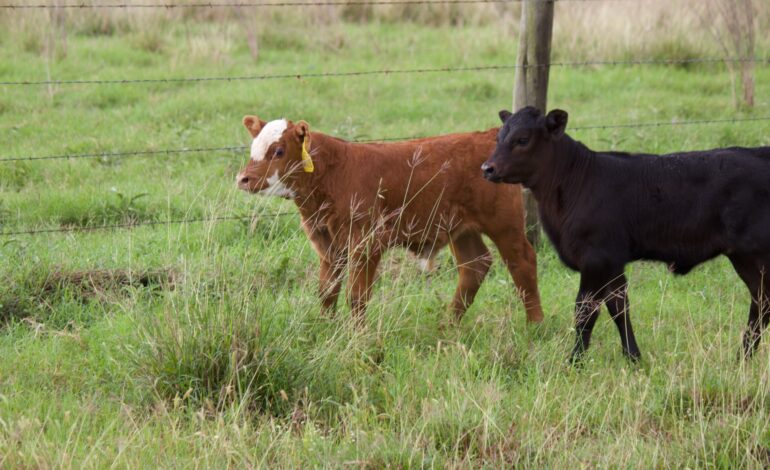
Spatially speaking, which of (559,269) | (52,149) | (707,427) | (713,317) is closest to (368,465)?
(707,427)

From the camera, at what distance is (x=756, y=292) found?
5.35m

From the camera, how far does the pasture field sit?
13.2ft

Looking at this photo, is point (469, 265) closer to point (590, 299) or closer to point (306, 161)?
point (590, 299)

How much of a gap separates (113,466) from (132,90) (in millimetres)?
7847

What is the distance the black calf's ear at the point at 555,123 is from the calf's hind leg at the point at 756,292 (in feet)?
3.71

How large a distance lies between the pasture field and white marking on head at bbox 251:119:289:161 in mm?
355

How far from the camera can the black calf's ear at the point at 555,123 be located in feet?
17.6

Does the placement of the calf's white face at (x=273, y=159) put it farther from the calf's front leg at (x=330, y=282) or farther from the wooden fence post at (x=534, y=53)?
the wooden fence post at (x=534, y=53)

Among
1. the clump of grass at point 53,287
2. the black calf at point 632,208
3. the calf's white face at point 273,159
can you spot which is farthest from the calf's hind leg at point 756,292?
the clump of grass at point 53,287

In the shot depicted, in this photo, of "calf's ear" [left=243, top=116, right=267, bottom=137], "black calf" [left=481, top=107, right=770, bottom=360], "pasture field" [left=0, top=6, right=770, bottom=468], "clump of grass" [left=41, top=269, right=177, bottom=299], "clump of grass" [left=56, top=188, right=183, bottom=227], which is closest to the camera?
"pasture field" [left=0, top=6, right=770, bottom=468]

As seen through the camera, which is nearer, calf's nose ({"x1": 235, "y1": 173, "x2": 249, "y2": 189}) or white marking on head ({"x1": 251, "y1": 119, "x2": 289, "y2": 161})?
calf's nose ({"x1": 235, "y1": 173, "x2": 249, "y2": 189})

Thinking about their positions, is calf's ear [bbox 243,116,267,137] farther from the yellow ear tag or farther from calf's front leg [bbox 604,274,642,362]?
calf's front leg [bbox 604,274,642,362]

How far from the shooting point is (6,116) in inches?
388

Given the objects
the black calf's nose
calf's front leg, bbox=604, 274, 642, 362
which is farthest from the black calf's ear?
calf's front leg, bbox=604, 274, 642, 362
